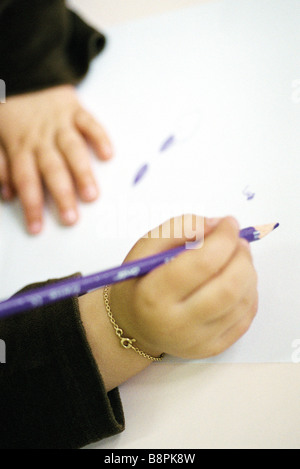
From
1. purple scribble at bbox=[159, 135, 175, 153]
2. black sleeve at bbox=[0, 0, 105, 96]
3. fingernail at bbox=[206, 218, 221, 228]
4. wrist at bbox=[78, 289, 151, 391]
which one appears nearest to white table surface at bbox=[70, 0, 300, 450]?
wrist at bbox=[78, 289, 151, 391]

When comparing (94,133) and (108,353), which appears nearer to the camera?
(108,353)

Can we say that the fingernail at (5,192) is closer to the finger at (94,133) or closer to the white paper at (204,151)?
the white paper at (204,151)

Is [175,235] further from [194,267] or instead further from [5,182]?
[5,182]

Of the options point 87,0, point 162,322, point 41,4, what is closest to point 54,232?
point 162,322

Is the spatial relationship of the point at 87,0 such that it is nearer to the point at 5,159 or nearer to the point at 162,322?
the point at 5,159

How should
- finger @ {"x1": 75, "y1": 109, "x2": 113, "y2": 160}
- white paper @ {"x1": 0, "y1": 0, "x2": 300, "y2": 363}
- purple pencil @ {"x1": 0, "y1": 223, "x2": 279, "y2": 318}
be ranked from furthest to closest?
finger @ {"x1": 75, "y1": 109, "x2": 113, "y2": 160}, white paper @ {"x1": 0, "y1": 0, "x2": 300, "y2": 363}, purple pencil @ {"x1": 0, "y1": 223, "x2": 279, "y2": 318}

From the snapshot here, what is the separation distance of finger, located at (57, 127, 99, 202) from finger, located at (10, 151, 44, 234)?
0.14 feet

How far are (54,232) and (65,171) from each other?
8 cm

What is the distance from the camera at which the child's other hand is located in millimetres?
260

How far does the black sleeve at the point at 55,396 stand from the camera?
0.30m

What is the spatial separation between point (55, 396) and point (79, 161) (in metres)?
0.26

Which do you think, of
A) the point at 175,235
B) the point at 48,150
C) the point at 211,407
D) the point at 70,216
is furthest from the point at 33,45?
the point at 211,407

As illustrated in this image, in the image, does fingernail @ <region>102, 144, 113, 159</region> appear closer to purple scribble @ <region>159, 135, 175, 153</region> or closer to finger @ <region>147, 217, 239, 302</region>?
purple scribble @ <region>159, 135, 175, 153</region>

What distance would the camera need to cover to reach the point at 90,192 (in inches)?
16.6
